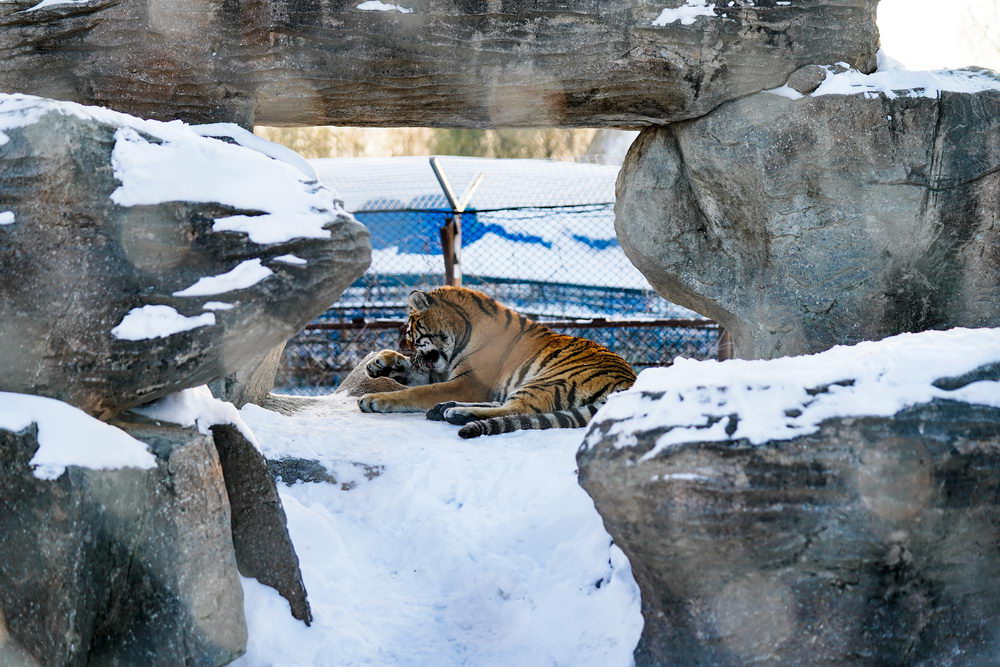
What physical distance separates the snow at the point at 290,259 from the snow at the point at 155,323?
247 millimetres

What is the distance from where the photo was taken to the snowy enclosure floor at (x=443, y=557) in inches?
135

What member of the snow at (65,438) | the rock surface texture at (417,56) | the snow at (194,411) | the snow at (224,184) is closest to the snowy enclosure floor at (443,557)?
the snow at (194,411)

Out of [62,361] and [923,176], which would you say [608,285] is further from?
[62,361]

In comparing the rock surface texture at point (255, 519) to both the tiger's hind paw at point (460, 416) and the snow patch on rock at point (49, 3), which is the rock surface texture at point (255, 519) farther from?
the snow patch on rock at point (49, 3)

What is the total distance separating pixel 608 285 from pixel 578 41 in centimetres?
511

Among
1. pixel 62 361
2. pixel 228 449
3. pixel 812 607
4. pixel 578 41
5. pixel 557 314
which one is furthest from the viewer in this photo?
pixel 557 314

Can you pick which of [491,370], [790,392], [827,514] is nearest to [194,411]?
[790,392]

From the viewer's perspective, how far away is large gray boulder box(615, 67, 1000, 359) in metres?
5.05

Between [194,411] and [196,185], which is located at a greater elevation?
[196,185]

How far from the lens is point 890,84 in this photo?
16.7ft

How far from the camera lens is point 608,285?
32.5 feet

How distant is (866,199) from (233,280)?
325 centimetres

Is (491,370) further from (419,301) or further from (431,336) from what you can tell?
(419,301)

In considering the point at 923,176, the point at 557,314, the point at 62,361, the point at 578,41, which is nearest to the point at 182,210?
the point at 62,361
